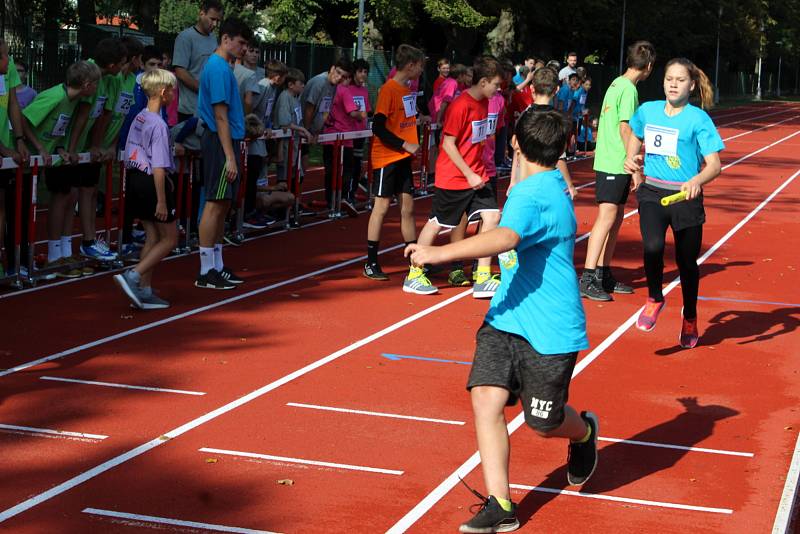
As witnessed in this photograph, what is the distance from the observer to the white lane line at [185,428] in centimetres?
581

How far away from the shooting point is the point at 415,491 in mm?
6148

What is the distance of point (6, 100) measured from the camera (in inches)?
412

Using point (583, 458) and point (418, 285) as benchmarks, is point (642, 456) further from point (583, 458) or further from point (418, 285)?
point (418, 285)

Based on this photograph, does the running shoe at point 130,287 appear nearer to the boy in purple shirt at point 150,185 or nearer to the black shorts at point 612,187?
the boy in purple shirt at point 150,185

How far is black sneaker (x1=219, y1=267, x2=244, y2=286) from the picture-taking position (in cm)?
A: 1136

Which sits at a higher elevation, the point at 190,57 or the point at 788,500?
the point at 190,57

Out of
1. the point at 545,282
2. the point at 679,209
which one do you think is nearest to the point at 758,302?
the point at 679,209

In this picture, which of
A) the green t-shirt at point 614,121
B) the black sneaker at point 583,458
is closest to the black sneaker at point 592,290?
the green t-shirt at point 614,121

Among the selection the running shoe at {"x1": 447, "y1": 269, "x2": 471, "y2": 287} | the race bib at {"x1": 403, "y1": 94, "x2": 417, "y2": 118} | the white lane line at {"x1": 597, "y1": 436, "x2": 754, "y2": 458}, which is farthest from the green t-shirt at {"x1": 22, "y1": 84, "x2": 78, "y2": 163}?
the white lane line at {"x1": 597, "y1": 436, "x2": 754, "y2": 458}

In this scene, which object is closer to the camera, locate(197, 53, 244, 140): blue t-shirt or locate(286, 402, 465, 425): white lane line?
locate(286, 402, 465, 425): white lane line

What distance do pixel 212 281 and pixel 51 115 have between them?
197cm

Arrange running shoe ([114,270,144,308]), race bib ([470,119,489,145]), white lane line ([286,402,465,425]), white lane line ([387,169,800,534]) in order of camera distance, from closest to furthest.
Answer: white lane line ([387,169,800,534]) → white lane line ([286,402,465,425]) → running shoe ([114,270,144,308]) → race bib ([470,119,489,145])

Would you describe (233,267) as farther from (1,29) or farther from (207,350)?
(1,29)

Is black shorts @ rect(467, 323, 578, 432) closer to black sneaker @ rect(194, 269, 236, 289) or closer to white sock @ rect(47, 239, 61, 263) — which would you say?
black sneaker @ rect(194, 269, 236, 289)
